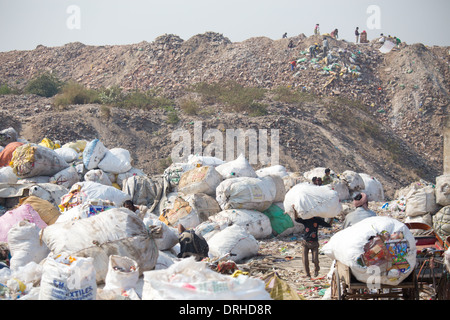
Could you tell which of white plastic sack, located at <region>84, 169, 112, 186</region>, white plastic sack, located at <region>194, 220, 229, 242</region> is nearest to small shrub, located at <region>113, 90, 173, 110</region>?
white plastic sack, located at <region>84, 169, 112, 186</region>

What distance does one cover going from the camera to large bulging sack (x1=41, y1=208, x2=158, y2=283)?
3.68 m

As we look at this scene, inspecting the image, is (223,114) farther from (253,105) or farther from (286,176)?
(286,176)

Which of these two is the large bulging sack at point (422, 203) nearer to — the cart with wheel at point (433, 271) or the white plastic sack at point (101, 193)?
the cart with wheel at point (433, 271)

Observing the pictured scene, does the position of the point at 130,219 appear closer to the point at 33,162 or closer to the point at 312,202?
the point at 312,202

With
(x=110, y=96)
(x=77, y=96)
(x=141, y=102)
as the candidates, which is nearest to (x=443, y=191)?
(x=141, y=102)

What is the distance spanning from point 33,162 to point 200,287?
564cm

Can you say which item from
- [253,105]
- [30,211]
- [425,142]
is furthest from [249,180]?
[425,142]

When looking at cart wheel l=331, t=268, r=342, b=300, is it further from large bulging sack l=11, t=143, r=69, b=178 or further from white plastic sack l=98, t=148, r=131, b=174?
white plastic sack l=98, t=148, r=131, b=174

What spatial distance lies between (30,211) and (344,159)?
1100cm

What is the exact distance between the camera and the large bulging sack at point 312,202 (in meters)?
5.04

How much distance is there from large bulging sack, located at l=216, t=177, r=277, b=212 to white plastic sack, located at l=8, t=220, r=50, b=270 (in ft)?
10.4

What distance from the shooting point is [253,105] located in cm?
1562

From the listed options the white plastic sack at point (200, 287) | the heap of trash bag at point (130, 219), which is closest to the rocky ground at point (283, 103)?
the heap of trash bag at point (130, 219)

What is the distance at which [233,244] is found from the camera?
5.73 meters
